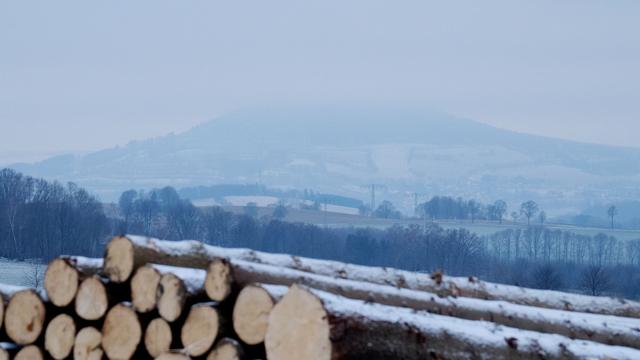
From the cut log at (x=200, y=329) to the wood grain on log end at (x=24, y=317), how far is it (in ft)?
5.12

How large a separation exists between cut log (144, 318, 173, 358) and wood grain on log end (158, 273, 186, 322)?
7 centimetres

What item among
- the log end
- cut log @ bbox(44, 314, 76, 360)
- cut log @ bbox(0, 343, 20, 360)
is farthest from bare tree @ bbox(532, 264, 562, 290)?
Result: the log end

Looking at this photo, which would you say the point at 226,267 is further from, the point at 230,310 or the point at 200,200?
the point at 200,200

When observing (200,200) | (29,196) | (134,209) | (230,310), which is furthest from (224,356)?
(200,200)

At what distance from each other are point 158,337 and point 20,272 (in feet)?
237

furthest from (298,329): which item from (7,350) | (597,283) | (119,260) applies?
(597,283)

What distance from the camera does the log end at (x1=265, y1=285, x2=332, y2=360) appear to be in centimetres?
611

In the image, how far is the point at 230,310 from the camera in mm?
6867

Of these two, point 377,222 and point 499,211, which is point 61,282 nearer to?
point 377,222

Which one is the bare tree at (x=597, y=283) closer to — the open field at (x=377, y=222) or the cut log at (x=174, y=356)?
the open field at (x=377, y=222)

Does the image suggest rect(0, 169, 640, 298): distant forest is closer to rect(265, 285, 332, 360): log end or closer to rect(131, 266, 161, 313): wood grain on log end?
rect(131, 266, 161, 313): wood grain on log end

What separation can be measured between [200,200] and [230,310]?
169724 millimetres

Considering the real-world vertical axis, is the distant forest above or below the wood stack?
below

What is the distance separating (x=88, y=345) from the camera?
295 inches
